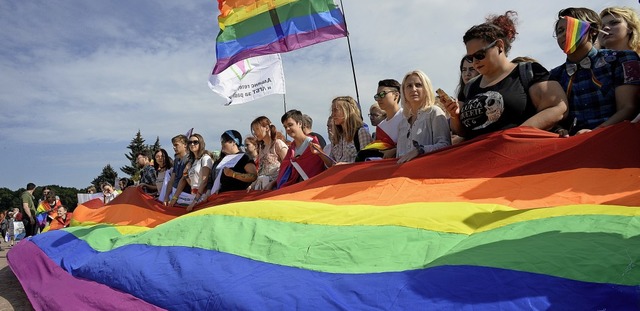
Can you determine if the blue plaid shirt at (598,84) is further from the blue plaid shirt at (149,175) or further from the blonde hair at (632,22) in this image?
the blue plaid shirt at (149,175)

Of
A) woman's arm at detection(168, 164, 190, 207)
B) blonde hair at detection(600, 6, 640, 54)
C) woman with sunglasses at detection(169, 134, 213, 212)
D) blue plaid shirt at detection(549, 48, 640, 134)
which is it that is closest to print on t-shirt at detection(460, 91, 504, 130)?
blue plaid shirt at detection(549, 48, 640, 134)

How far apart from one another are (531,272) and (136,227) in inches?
167

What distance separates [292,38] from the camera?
22.3 ft

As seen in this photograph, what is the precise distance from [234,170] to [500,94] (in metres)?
3.22

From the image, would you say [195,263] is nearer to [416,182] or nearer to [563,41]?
[416,182]

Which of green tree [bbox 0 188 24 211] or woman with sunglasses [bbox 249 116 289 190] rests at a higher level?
woman with sunglasses [bbox 249 116 289 190]

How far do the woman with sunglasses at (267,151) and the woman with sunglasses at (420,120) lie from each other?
1.74 meters

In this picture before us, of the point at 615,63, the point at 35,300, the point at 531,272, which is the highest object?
the point at 615,63

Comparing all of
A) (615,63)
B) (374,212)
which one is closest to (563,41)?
(615,63)

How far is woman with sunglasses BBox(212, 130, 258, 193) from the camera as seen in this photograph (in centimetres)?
550

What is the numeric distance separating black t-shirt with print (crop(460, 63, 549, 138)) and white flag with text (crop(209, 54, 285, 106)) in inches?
206

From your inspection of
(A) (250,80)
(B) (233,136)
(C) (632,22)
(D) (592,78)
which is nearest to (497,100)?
(D) (592,78)

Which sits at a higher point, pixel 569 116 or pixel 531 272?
pixel 569 116

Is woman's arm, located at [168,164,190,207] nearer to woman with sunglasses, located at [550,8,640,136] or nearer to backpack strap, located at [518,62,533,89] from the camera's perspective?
backpack strap, located at [518,62,533,89]
